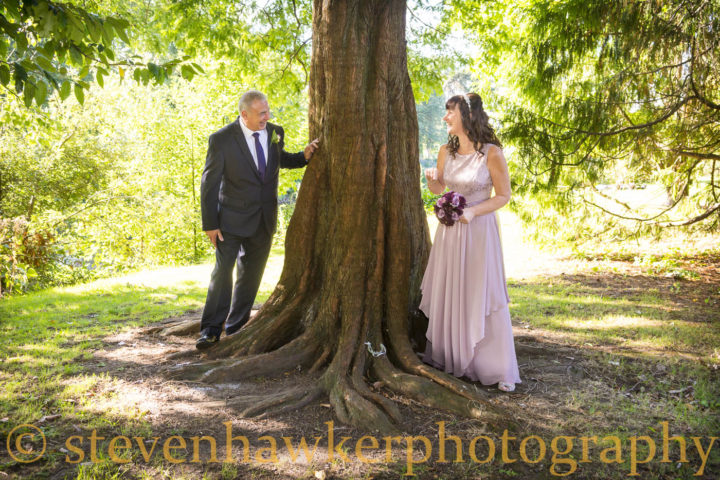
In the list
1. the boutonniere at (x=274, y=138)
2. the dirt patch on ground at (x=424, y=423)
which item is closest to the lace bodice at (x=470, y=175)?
the dirt patch on ground at (x=424, y=423)

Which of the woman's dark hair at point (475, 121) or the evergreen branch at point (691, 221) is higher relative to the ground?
the woman's dark hair at point (475, 121)

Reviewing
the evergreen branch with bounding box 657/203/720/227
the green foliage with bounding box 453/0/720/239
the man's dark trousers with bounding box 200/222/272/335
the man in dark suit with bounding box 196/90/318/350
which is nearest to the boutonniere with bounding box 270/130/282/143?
the man in dark suit with bounding box 196/90/318/350

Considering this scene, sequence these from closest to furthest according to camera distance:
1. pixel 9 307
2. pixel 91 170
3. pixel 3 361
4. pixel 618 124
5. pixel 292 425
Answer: pixel 292 425, pixel 3 361, pixel 618 124, pixel 9 307, pixel 91 170

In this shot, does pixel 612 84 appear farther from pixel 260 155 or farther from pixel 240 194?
pixel 240 194

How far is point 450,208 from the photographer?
3.99 meters

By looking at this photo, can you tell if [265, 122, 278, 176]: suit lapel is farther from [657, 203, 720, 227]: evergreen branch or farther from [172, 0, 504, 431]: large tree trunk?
[657, 203, 720, 227]: evergreen branch

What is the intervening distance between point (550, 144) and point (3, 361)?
6.75m

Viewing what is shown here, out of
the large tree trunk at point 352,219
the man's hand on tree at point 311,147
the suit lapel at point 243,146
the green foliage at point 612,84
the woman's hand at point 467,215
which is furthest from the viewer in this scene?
the green foliage at point 612,84

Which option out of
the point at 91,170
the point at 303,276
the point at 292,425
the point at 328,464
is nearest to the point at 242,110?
the point at 303,276

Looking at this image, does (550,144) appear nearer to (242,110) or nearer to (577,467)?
(242,110)

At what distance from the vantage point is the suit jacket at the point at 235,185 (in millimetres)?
4520

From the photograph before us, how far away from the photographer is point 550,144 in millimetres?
6758

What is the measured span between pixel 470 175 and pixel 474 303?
1.03 m

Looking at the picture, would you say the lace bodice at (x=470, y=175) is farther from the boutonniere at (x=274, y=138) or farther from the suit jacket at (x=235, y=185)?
the boutonniere at (x=274, y=138)
